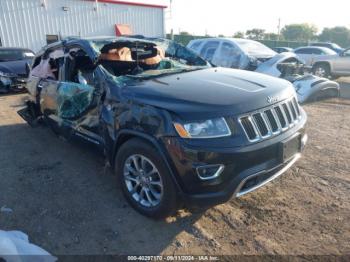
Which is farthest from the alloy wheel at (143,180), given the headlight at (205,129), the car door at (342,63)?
the car door at (342,63)

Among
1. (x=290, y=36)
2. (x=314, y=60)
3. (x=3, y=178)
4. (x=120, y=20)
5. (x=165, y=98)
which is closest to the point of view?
(x=165, y=98)

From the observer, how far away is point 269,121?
2.98m

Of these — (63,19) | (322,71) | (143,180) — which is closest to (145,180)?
(143,180)

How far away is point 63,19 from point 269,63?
14877mm

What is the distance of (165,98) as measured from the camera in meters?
2.89

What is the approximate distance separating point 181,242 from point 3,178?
107 inches

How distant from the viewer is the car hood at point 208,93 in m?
2.75

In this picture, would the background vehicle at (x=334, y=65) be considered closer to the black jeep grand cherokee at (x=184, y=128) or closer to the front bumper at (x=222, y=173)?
the black jeep grand cherokee at (x=184, y=128)

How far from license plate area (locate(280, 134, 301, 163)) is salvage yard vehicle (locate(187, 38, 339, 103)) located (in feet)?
18.3

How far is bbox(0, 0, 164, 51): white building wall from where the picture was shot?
58.2ft

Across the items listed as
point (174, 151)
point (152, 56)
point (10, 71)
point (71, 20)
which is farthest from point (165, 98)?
point (71, 20)

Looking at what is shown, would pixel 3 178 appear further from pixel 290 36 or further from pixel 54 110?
pixel 290 36

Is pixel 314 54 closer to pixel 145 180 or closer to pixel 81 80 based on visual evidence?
pixel 81 80

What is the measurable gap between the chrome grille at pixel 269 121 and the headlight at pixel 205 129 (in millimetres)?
178
